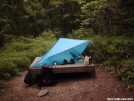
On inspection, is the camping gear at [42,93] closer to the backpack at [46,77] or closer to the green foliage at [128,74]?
the backpack at [46,77]

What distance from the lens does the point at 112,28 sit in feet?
33.3

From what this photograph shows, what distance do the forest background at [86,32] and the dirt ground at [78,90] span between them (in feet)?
1.54

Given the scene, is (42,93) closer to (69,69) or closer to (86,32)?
(69,69)

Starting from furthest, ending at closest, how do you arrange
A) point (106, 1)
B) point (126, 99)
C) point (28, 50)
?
point (28, 50)
point (106, 1)
point (126, 99)

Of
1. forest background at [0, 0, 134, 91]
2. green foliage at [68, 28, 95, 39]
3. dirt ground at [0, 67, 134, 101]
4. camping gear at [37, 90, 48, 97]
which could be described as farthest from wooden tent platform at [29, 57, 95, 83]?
green foliage at [68, 28, 95, 39]

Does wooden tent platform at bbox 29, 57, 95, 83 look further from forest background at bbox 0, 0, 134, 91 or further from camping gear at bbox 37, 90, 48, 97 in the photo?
forest background at bbox 0, 0, 134, 91

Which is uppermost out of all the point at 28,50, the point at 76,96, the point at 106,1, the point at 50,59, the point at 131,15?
the point at 106,1

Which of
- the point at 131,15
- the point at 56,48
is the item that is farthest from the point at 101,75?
the point at 131,15

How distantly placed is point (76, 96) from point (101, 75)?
201 centimetres

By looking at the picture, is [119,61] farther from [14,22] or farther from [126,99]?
[14,22]

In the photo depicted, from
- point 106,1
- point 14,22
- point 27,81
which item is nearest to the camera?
point 27,81

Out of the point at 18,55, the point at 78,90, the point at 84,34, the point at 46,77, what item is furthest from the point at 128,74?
the point at 84,34

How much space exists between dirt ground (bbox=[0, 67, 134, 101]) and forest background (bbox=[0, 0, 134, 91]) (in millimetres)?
468

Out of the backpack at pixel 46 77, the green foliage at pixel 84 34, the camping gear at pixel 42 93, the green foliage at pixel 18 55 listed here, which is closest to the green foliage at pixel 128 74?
the backpack at pixel 46 77
